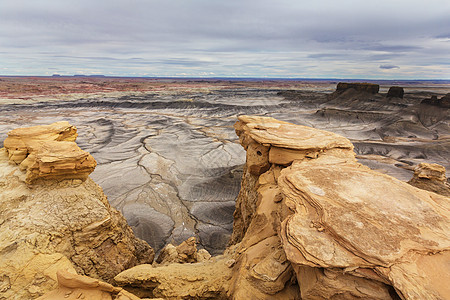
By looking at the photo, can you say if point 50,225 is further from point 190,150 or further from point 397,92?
point 397,92

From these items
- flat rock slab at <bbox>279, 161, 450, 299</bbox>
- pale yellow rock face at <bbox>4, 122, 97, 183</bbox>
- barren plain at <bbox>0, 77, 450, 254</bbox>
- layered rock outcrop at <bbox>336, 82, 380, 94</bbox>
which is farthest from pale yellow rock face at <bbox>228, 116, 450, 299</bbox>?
layered rock outcrop at <bbox>336, 82, 380, 94</bbox>

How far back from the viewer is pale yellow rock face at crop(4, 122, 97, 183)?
17.7 ft

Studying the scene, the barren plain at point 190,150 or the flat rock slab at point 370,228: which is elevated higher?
the flat rock slab at point 370,228

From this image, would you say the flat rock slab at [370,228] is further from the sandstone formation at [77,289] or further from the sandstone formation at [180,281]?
the sandstone formation at [77,289]

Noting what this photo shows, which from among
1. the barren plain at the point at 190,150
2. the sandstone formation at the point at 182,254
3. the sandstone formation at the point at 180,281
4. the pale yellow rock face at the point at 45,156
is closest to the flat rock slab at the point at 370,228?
the sandstone formation at the point at 180,281

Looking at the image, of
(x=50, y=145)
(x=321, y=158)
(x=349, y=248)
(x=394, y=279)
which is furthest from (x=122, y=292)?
(x=321, y=158)

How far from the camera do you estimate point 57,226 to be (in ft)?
16.2

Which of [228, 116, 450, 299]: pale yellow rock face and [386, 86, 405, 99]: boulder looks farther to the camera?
[386, 86, 405, 99]: boulder

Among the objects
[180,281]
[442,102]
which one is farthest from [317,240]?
[442,102]

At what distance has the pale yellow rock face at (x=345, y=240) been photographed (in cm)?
245

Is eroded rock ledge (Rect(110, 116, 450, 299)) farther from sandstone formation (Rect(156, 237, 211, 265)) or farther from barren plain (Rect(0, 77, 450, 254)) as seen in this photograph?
barren plain (Rect(0, 77, 450, 254))

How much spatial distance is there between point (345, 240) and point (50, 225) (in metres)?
5.60

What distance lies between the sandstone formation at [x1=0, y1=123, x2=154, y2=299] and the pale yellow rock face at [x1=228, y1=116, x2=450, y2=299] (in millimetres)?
3332

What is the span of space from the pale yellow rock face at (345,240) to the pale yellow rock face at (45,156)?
14.4ft
